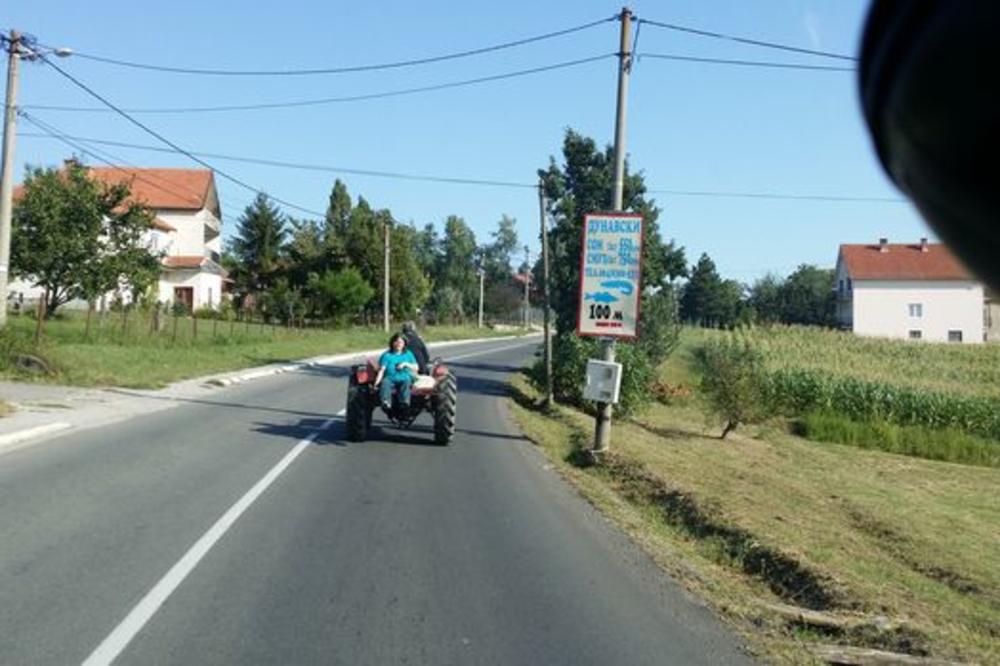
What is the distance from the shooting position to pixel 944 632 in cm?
689

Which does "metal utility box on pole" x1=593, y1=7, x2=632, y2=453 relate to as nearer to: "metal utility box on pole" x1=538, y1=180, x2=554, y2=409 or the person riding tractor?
the person riding tractor

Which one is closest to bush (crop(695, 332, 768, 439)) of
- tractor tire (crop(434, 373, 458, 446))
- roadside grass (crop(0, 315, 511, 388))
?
tractor tire (crop(434, 373, 458, 446))

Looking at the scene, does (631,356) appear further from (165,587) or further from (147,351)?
(165,587)

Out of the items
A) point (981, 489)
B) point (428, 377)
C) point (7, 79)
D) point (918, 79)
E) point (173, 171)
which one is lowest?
point (981, 489)

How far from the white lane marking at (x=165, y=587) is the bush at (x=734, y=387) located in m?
13.5

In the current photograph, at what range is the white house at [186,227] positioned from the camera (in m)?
74.2

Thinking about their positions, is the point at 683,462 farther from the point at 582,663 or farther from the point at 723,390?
the point at 582,663

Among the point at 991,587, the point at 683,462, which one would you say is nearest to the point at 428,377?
the point at 683,462

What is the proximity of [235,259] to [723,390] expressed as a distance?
224 feet

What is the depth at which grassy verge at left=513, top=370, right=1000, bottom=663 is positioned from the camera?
707 cm

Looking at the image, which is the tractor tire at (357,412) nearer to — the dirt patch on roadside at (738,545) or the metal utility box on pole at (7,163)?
the dirt patch on roadside at (738,545)

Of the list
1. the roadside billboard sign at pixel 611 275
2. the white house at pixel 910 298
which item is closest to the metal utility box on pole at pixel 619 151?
the roadside billboard sign at pixel 611 275

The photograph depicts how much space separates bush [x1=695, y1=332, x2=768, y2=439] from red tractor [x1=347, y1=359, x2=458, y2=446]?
897 centimetres

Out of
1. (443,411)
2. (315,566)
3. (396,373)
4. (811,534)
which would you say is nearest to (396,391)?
(396,373)
